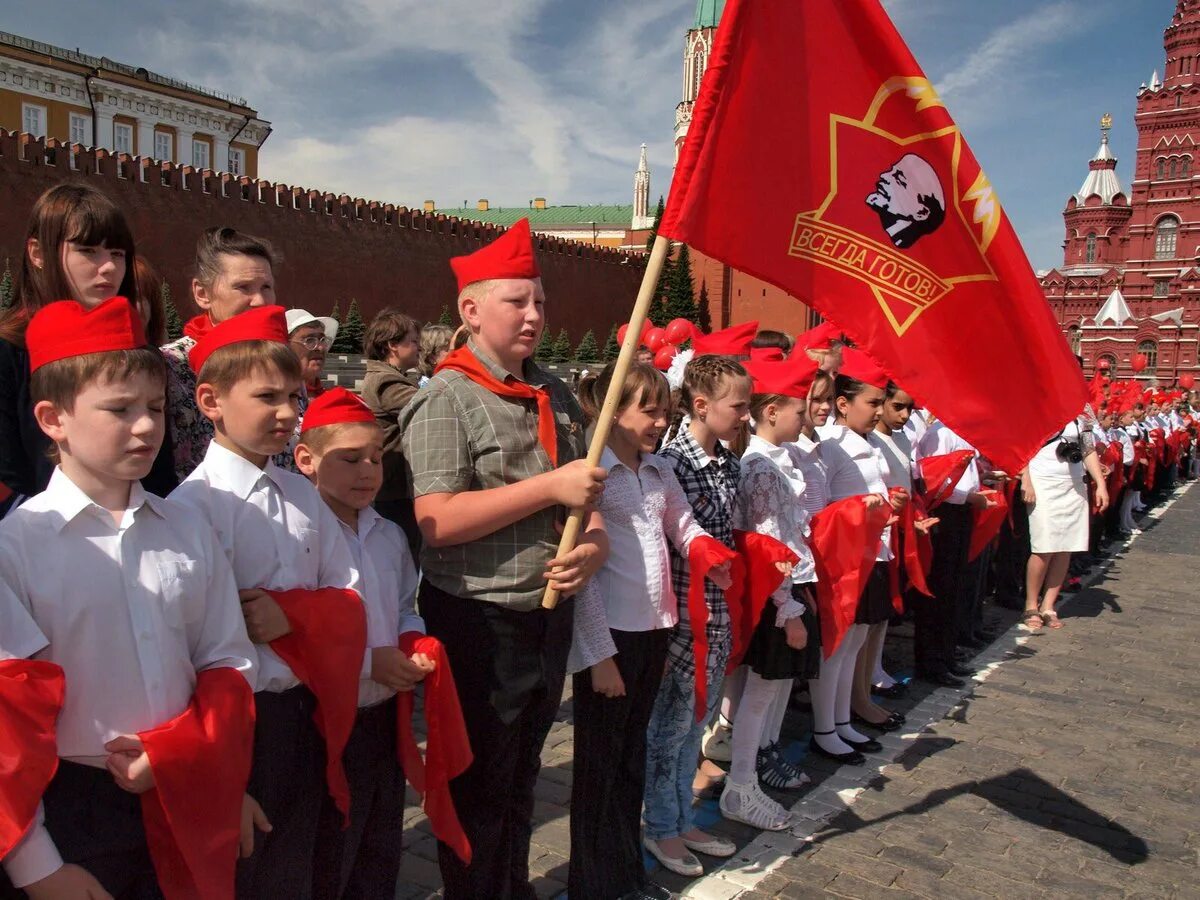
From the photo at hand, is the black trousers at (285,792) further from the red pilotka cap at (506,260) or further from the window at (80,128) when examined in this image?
the window at (80,128)

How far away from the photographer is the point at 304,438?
7.70 feet

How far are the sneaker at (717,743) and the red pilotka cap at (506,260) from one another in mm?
2576

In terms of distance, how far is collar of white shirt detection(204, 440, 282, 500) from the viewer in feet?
6.63

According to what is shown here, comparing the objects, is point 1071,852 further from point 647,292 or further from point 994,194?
point 647,292

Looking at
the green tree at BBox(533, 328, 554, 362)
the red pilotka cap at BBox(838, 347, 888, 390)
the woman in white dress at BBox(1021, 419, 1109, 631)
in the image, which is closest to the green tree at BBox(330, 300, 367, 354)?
the green tree at BBox(533, 328, 554, 362)

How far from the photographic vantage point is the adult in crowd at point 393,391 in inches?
122

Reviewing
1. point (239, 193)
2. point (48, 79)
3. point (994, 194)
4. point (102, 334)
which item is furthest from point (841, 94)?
point (48, 79)

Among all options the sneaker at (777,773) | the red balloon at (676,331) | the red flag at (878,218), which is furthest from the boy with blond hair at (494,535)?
the red balloon at (676,331)

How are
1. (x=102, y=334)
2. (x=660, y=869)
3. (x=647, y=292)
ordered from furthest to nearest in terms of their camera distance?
1. (x=660, y=869)
2. (x=647, y=292)
3. (x=102, y=334)

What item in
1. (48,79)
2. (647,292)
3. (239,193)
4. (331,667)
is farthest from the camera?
(48,79)

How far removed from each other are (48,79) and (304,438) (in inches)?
1763

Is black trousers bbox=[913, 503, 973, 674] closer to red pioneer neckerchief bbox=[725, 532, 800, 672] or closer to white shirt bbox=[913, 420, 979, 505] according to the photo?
white shirt bbox=[913, 420, 979, 505]

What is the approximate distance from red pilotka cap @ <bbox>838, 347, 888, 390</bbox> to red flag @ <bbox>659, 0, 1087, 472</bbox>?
147 centimetres

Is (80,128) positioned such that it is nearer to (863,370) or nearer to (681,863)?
(863,370)
